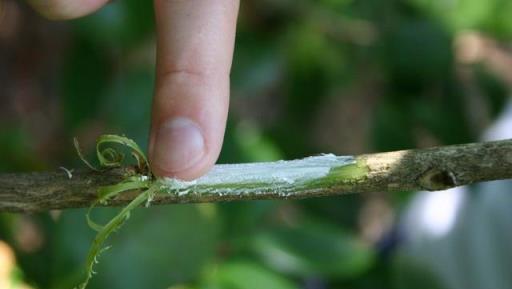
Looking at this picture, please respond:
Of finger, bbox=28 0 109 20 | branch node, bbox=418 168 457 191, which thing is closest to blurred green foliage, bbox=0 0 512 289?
finger, bbox=28 0 109 20

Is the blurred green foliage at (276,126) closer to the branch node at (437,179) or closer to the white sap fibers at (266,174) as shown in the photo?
the white sap fibers at (266,174)

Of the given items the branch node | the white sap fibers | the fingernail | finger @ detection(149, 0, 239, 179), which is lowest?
the branch node

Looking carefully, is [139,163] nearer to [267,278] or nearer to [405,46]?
[267,278]

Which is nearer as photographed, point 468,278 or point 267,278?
point 267,278

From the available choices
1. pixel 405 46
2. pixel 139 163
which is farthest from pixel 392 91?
pixel 139 163

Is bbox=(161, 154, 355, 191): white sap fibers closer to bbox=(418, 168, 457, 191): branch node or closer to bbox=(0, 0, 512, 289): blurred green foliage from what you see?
bbox=(418, 168, 457, 191): branch node

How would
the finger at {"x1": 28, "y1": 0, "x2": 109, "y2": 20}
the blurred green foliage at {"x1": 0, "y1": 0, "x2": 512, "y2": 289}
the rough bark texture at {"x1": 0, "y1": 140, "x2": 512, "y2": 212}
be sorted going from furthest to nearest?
the blurred green foliage at {"x1": 0, "y1": 0, "x2": 512, "y2": 289} → the finger at {"x1": 28, "y1": 0, "x2": 109, "y2": 20} → the rough bark texture at {"x1": 0, "y1": 140, "x2": 512, "y2": 212}

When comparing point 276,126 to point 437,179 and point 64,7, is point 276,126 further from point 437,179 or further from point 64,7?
point 437,179
